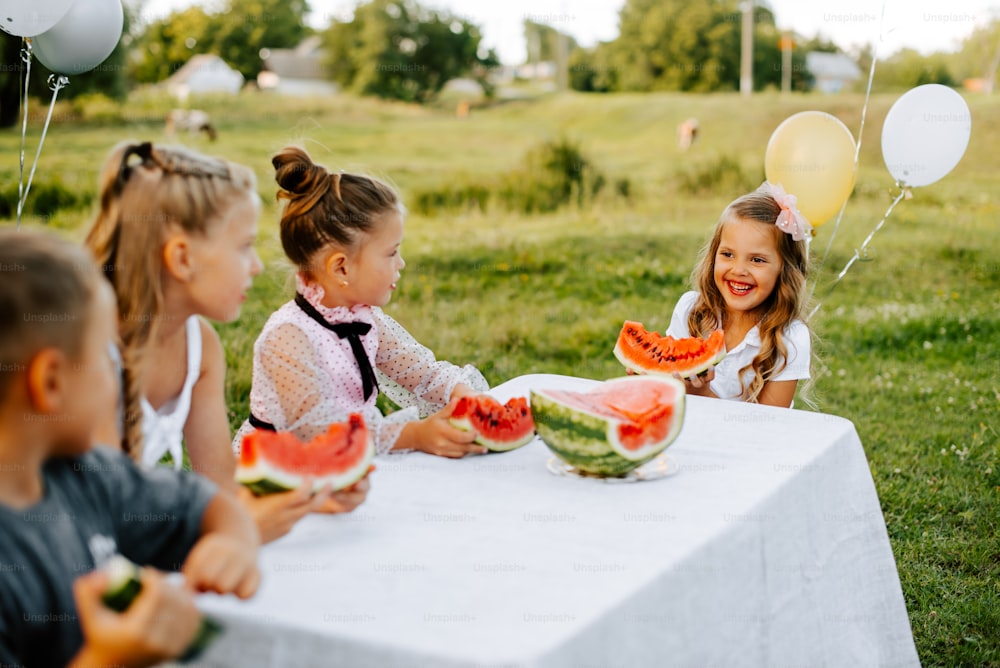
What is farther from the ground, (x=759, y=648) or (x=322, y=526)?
(x=322, y=526)

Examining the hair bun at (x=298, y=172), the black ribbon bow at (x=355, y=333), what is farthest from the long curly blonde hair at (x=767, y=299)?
the hair bun at (x=298, y=172)

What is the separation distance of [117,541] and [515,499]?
0.87 metres

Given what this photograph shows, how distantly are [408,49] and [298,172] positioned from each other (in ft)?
108

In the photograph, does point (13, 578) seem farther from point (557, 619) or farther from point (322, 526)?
point (557, 619)

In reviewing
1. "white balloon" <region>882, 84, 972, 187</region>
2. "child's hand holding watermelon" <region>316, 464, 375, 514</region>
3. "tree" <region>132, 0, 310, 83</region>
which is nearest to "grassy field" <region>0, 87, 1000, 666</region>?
"white balloon" <region>882, 84, 972, 187</region>

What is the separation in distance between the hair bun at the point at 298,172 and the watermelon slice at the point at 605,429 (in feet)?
3.42

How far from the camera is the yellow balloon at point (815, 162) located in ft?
15.7

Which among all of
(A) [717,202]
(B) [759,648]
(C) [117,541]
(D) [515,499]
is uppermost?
(C) [117,541]

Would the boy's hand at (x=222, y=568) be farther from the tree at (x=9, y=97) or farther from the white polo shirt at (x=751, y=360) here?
the tree at (x=9, y=97)

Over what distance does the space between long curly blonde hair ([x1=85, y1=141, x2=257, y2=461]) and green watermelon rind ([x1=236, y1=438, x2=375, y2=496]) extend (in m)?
0.42

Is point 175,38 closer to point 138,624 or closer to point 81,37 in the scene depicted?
point 81,37

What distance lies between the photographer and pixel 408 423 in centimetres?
266

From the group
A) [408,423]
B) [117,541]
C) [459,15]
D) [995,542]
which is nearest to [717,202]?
[995,542]

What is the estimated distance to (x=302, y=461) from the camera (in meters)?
2.06
